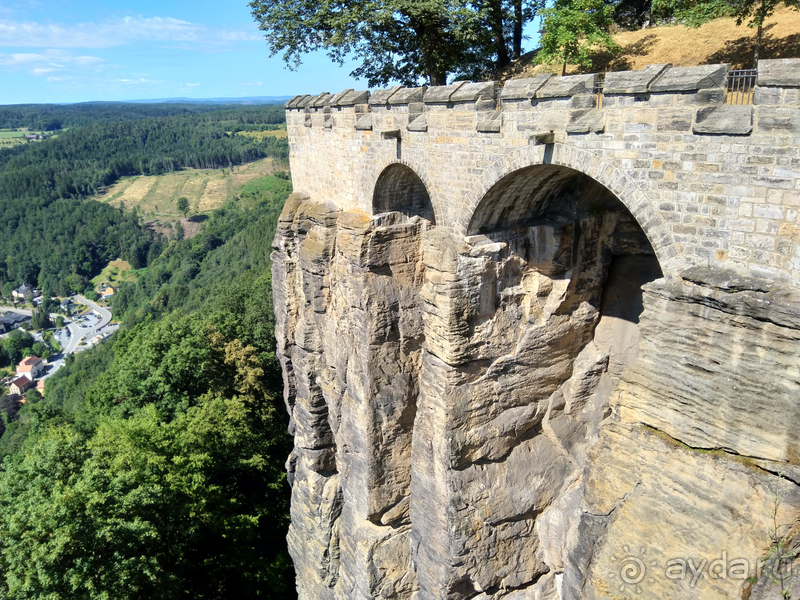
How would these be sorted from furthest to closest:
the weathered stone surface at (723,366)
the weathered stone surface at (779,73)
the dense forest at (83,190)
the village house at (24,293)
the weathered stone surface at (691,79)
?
the dense forest at (83,190) < the village house at (24,293) < the weathered stone surface at (691,79) < the weathered stone surface at (723,366) < the weathered stone surface at (779,73)

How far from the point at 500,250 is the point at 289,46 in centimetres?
1190

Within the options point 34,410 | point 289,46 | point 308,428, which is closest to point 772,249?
point 308,428

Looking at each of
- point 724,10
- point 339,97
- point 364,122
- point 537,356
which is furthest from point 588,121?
point 724,10

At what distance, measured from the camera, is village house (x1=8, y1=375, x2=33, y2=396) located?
2840 inches

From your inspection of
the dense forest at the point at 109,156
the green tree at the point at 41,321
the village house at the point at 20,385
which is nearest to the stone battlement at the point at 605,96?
the village house at the point at 20,385

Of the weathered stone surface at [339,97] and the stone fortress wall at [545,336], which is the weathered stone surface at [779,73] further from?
the weathered stone surface at [339,97]

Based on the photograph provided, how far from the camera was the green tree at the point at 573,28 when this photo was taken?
14562mm

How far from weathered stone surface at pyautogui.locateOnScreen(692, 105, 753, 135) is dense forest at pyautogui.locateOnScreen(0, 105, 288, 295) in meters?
117

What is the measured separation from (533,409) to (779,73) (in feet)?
25.6

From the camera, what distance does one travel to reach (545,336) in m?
11.4

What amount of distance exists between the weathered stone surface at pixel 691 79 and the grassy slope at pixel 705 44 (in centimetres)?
764

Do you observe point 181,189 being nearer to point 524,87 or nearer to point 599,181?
point 524,87

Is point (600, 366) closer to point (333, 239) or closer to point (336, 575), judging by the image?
point (333, 239)

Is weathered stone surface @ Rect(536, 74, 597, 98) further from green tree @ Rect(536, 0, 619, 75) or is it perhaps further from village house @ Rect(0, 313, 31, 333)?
village house @ Rect(0, 313, 31, 333)
